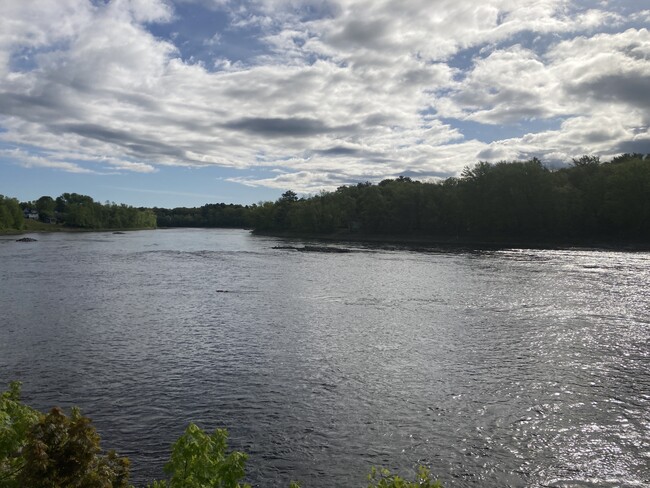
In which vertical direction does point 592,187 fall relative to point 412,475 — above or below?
above

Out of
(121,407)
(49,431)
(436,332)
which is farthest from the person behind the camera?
(436,332)

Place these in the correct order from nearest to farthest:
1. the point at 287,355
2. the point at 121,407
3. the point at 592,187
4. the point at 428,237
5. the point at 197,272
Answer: the point at 121,407 < the point at 287,355 < the point at 197,272 < the point at 592,187 < the point at 428,237

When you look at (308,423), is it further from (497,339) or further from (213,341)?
(497,339)

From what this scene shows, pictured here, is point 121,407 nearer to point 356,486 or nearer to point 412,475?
point 356,486

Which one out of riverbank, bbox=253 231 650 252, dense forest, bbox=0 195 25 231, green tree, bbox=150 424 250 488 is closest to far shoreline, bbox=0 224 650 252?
riverbank, bbox=253 231 650 252

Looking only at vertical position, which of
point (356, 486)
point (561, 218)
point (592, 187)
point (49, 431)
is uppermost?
point (592, 187)

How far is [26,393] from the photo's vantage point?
52.0ft

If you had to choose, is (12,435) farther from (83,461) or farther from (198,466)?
(198,466)

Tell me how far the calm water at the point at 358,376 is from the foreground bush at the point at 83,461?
16.1 feet

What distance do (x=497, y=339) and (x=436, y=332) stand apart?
3047mm

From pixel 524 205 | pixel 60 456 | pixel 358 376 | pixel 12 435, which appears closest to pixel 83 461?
pixel 60 456

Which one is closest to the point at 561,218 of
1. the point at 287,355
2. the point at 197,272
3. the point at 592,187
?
the point at 592,187

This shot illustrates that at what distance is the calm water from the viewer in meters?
12.2

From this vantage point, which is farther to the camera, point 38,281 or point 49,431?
point 38,281
